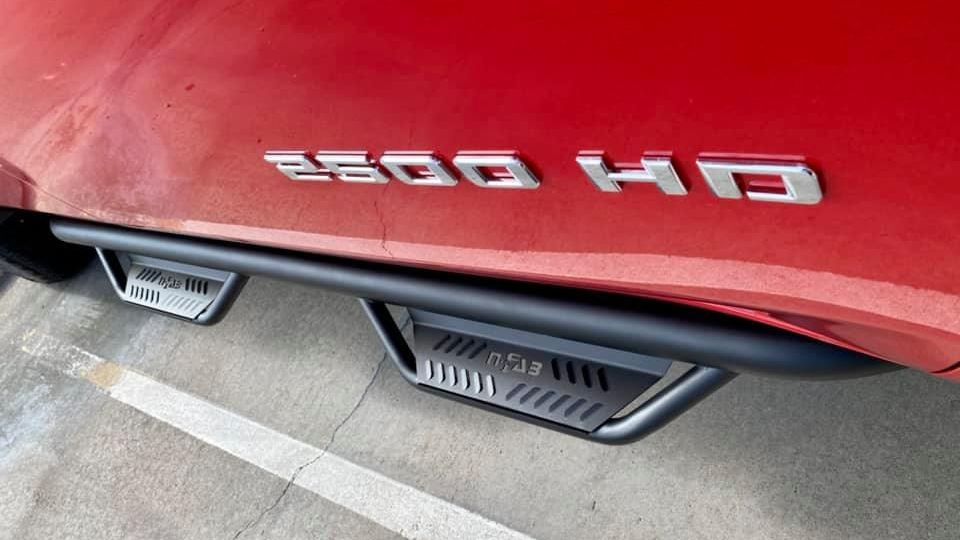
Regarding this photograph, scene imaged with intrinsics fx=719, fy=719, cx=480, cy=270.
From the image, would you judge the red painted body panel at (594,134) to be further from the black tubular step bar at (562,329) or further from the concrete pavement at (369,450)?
the concrete pavement at (369,450)

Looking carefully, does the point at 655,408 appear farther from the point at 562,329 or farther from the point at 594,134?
the point at 594,134

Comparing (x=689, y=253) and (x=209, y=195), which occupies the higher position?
(x=209, y=195)

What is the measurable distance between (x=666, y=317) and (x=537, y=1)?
44 cm

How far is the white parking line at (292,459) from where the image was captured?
171cm

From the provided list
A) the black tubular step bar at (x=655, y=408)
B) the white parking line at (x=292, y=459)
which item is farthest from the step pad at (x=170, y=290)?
the black tubular step bar at (x=655, y=408)

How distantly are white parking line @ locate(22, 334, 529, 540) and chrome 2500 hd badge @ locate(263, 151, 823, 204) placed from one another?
37.4 inches

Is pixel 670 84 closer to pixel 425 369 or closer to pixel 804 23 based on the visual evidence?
pixel 804 23

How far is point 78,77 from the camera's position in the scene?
158cm

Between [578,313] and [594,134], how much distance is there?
311 millimetres

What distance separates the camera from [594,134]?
823mm

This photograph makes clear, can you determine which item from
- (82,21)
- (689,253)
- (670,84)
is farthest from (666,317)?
(82,21)

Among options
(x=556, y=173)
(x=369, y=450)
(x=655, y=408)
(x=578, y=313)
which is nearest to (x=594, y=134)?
(x=556, y=173)

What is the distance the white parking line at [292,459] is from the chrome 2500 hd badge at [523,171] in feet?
3.11

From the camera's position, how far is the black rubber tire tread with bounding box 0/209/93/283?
2600mm
